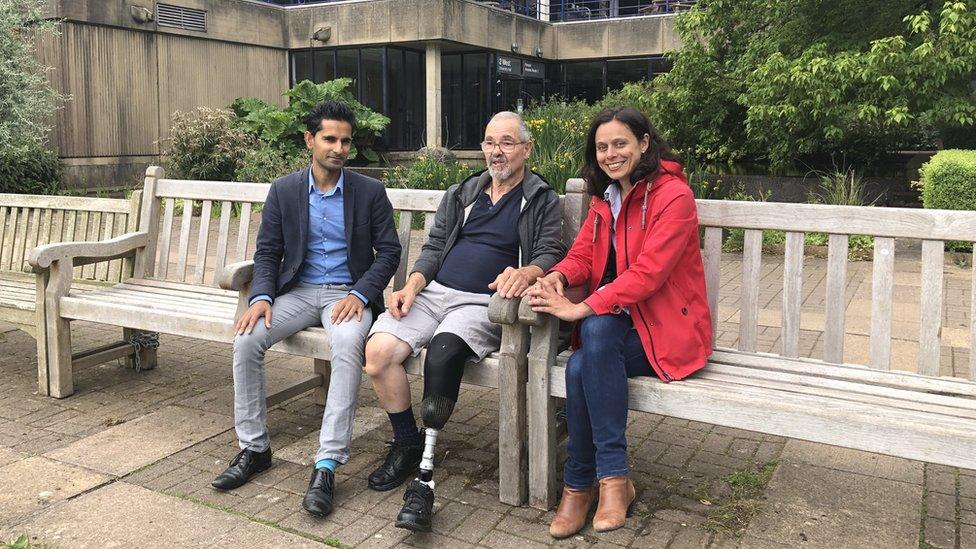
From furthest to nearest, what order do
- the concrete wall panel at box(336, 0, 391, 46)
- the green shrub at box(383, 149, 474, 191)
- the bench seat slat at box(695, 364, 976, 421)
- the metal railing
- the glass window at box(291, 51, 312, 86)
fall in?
1. the metal railing
2. the glass window at box(291, 51, 312, 86)
3. the concrete wall panel at box(336, 0, 391, 46)
4. the green shrub at box(383, 149, 474, 191)
5. the bench seat slat at box(695, 364, 976, 421)

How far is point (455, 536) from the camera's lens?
3.15 meters

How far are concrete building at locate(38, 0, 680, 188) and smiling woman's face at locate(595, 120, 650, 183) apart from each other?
1539 cm

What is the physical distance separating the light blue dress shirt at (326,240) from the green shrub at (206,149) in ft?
37.6

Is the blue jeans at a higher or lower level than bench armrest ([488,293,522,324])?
lower

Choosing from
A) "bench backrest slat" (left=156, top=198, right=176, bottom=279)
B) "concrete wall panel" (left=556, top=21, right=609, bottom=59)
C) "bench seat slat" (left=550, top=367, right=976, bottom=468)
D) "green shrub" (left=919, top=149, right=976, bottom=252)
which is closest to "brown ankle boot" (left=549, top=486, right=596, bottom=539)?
"bench seat slat" (left=550, top=367, right=976, bottom=468)

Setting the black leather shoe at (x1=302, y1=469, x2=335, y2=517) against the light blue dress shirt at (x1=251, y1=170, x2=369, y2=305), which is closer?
the black leather shoe at (x1=302, y1=469, x2=335, y2=517)

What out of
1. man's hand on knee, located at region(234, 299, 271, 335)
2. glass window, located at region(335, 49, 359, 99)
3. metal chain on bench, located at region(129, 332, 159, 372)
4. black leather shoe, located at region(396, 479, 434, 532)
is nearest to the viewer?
black leather shoe, located at region(396, 479, 434, 532)

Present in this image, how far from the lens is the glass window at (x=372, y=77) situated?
21.1m

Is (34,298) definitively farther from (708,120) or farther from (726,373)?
(708,120)

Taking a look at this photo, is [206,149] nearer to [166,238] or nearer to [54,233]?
[54,233]

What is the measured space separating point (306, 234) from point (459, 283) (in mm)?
773

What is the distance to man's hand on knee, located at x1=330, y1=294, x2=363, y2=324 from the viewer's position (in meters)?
3.74

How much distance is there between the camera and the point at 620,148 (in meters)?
3.39

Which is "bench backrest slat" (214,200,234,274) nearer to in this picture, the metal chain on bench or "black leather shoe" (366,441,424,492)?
the metal chain on bench
